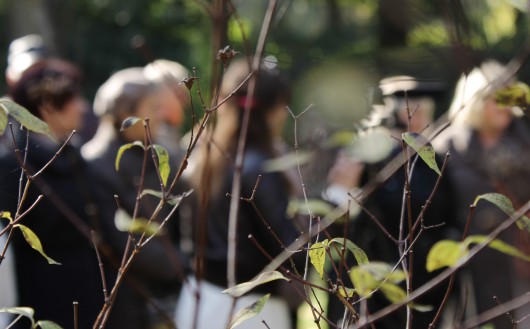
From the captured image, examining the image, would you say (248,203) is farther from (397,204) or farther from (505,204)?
(505,204)

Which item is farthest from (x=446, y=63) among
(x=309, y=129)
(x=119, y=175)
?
(x=119, y=175)

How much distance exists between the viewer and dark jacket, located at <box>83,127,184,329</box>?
142 inches

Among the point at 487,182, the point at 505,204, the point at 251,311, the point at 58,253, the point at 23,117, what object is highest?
the point at 23,117

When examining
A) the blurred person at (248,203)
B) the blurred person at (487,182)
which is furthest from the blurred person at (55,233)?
the blurred person at (487,182)

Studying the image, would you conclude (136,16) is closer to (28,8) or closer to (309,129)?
(28,8)

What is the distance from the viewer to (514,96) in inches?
55.0

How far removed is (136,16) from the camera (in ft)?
47.0

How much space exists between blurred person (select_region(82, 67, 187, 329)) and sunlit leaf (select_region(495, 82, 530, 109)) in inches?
87.3

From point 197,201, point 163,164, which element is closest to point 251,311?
point 163,164

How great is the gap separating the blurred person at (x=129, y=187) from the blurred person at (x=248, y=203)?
0.26 m

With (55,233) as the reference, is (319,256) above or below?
above

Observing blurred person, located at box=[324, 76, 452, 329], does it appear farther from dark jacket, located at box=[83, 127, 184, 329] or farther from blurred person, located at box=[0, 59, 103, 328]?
blurred person, located at box=[0, 59, 103, 328]

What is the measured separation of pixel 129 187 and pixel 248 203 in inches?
26.1

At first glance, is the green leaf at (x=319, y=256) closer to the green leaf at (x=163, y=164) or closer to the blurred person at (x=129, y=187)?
the green leaf at (x=163, y=164)
